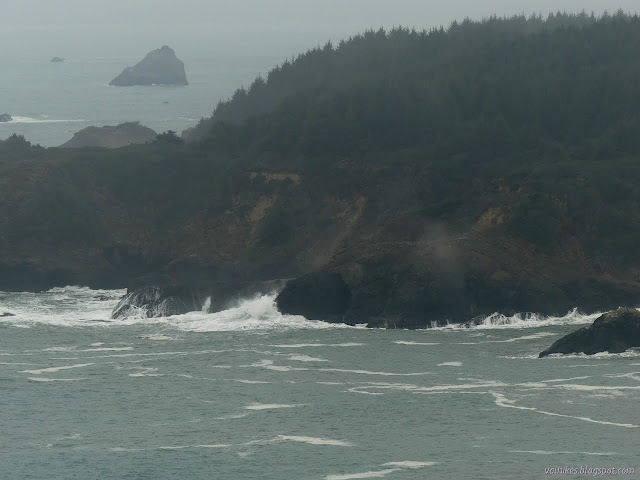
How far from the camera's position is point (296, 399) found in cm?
10419

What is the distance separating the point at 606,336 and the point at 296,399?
22.9 metres

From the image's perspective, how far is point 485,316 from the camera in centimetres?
12488

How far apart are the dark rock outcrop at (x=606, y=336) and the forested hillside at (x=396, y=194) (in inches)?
421

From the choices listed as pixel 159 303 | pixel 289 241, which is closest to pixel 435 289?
pixel 159 303

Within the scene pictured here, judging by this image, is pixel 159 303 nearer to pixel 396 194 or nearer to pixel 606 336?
pixel 396 194

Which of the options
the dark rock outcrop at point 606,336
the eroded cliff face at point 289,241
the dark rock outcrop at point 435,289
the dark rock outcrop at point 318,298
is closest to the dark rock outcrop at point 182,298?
the eroded cliff face at point 289,241

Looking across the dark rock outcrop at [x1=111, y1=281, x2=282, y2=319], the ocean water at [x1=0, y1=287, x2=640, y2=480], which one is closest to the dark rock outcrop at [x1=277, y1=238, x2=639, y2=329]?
the ocean water at [x1=0, y1=287, x2=640, y2=480]

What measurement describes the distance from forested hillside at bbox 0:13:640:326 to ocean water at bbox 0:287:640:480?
18.2ft

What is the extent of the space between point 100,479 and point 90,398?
17.8m

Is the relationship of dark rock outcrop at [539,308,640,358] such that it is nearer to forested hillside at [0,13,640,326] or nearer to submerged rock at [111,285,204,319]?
forested hillside at [0,13,640,326]

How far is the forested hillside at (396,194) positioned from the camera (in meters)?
128

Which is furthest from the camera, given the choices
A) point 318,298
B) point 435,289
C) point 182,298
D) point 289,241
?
point 289,241

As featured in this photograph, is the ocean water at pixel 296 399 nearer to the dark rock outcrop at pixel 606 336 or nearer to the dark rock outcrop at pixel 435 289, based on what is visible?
the dark rock outcrop at pixel 606 336

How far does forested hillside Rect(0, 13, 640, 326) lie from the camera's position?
128m
